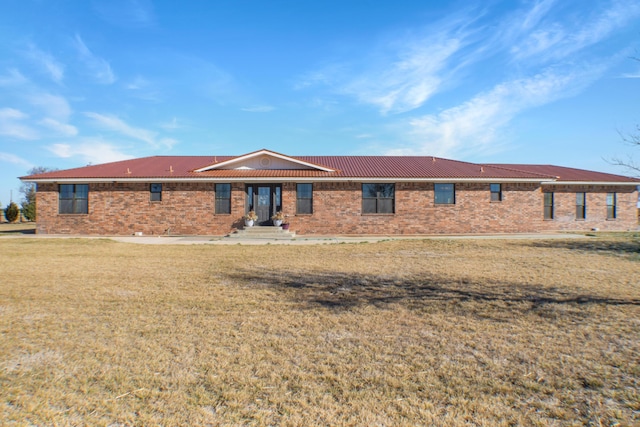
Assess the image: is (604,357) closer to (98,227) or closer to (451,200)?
(451,200)

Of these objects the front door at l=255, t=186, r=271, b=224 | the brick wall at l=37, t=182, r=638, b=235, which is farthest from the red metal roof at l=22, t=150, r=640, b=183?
the front door at l=255, t=186, r=271, b=224

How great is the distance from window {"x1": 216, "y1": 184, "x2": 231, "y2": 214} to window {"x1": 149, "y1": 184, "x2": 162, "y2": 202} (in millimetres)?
3222

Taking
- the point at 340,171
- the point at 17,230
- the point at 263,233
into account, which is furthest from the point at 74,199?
the point at 340,171

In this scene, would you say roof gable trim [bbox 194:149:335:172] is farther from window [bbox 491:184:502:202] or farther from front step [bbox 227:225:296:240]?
window [bbox 491:184:502:202]

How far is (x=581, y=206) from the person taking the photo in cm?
2209

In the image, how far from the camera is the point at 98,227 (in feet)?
62.3

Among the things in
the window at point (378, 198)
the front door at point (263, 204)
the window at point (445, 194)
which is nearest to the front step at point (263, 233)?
the front door at point (263, 204)

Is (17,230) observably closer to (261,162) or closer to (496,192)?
(261,162)

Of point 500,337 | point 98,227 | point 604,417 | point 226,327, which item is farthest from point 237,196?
point 604,417

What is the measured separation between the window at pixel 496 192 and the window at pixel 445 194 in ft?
7.46

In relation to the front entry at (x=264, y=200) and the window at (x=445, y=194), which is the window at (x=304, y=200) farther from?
the window at (x=445, y=194)

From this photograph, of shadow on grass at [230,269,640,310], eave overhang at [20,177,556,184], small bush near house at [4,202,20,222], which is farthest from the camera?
small bush near house at [4,202,20,222]

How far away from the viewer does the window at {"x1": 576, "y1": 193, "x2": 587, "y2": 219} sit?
2203 cm

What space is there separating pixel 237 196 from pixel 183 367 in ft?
52.4
